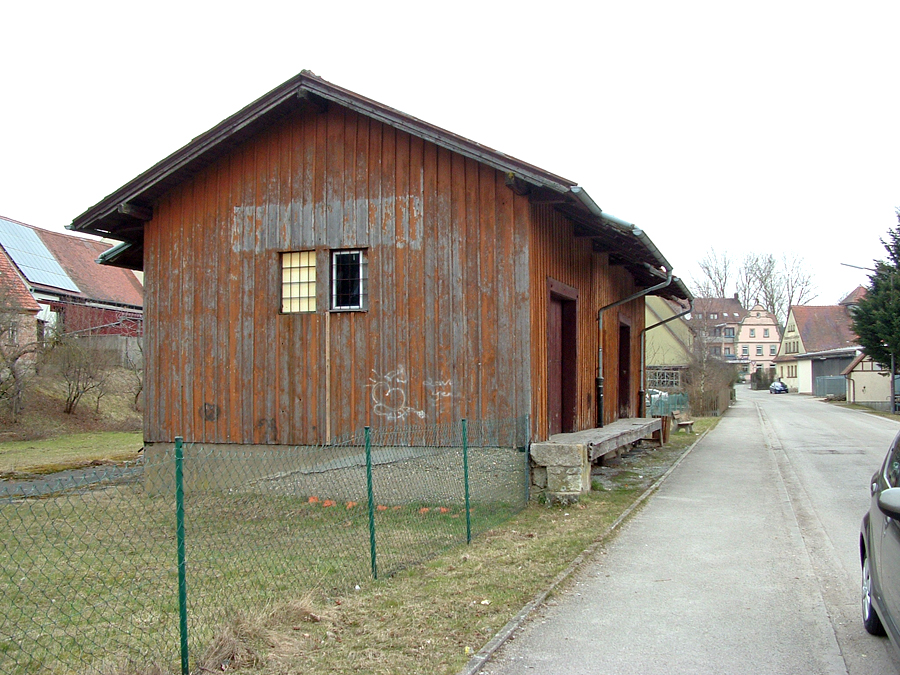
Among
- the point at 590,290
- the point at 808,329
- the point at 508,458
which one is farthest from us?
the point at 808,329

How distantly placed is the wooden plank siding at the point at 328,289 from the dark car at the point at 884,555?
5.95m

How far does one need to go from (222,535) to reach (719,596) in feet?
18.9

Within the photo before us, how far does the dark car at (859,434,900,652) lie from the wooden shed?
597 cm

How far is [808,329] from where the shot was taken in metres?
77.0

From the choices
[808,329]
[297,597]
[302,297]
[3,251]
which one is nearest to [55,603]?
[297,597]

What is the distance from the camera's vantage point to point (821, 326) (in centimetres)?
7712

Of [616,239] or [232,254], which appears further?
[616,239]

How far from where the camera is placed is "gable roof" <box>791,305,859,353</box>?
75375mm

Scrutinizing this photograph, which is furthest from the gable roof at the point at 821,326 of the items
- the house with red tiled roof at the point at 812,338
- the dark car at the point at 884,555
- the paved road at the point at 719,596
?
the dark car at the point at 884,555

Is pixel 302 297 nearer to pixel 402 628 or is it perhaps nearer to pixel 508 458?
pixel 508 458

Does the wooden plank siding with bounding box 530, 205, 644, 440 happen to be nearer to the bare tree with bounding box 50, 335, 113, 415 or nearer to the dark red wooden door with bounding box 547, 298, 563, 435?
the dark red wooden door with bounding box 547, 298, 563, 435

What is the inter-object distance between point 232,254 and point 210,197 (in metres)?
1.01

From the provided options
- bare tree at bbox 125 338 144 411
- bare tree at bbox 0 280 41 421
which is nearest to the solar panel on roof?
bare tree at bbox 125 338 144 411

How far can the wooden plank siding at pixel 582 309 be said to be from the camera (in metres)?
11.4
